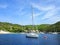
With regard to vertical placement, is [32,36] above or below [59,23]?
below

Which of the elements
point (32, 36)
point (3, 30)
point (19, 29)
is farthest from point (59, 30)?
point (32, 36)

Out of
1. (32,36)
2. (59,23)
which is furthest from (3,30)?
(32,36)

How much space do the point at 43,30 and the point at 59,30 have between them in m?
27.1

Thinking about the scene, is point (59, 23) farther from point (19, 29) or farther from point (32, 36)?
point (32, 36)

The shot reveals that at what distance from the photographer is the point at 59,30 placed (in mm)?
176625

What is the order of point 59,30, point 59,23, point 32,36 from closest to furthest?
1. point 32,36
2. point 59,30
3. point 59,23

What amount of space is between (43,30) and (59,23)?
20.5 m

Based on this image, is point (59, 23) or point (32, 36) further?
point (59, 23)

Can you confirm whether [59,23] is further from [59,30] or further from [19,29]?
[19,29]

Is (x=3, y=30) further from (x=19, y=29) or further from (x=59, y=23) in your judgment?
(x=59, y=23)

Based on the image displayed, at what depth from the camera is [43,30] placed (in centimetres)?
19912

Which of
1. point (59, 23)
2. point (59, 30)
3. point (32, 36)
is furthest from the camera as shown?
point (59, 23)

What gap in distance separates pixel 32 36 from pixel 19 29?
4763 inches

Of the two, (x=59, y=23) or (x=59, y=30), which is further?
(x=59, y=23)
